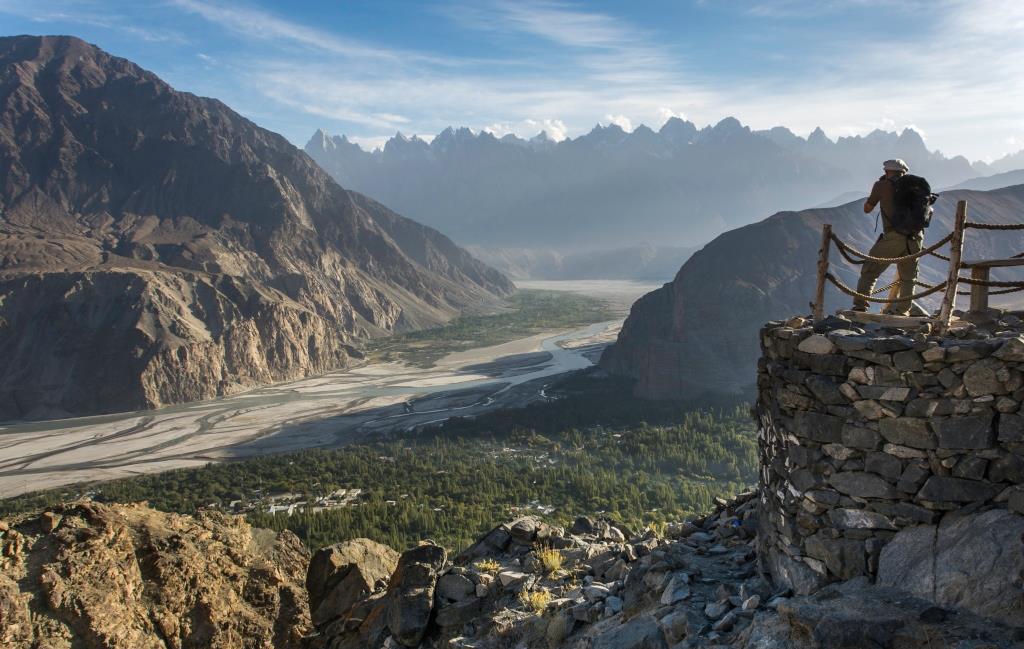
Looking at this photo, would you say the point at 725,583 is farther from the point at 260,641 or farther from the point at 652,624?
the point at 260,641

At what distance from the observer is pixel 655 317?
7956cm

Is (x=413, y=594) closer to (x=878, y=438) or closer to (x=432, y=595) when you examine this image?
(x=432, y=595)

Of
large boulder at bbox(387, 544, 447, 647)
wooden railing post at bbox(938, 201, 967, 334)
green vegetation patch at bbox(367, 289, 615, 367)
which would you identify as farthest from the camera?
green vegetation patch at bbox(367, 289, 615, 367)

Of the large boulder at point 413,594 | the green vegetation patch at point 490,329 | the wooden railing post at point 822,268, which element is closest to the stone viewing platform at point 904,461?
the wooden railing post at point 822,268

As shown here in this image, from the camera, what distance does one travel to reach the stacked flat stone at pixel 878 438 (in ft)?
19.5

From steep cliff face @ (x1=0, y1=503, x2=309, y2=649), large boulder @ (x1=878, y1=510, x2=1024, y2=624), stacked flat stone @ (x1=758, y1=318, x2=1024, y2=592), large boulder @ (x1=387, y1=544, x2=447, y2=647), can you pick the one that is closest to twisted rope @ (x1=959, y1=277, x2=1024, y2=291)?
stacked flat stone @ (x1=758, y1=318, x2=1024, y2=592)

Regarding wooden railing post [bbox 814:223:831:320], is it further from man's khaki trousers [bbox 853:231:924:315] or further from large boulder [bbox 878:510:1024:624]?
large boulder [bbox 878:510:1024:624]

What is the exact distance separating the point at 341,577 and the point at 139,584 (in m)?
4.18

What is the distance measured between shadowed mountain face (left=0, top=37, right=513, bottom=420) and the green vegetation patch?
25.6ft

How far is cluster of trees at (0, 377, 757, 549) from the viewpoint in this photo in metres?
32.3

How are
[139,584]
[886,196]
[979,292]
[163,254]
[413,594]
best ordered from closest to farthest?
[979,292] → [886,196] → [139,584] → [413,594] → [163,254]

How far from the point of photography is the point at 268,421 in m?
65.2

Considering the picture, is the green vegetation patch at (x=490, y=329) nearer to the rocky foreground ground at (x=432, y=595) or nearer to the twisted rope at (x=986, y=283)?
the rocky foreground ground at (x=432, y=595)

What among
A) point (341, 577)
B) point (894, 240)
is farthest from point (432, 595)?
point (894, 240)
